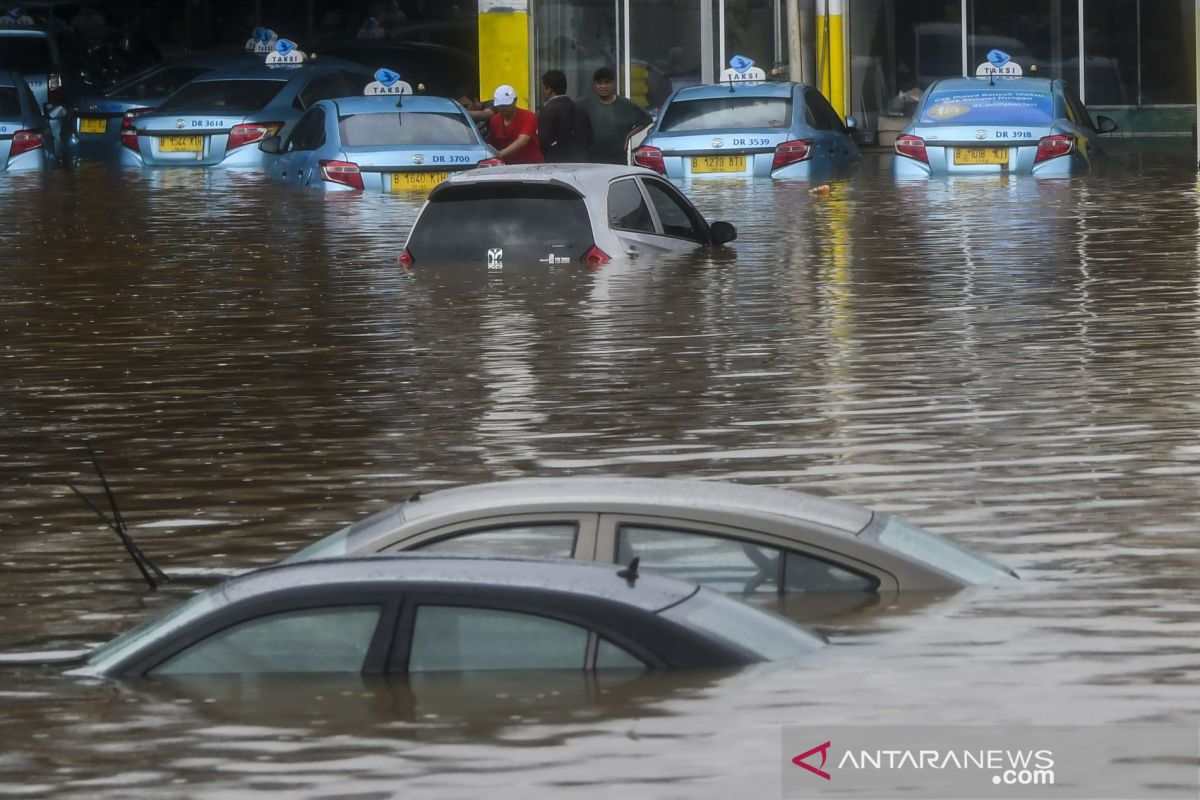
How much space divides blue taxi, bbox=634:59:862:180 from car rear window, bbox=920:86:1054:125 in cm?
141

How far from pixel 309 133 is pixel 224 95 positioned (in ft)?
18.3

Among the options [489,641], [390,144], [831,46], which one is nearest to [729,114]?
[390,144]

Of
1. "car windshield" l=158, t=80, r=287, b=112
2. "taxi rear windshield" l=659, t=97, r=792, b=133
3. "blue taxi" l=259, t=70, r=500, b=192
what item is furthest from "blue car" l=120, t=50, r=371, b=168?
"taxi rear windshield" l=659, t=97, r=792, b=133

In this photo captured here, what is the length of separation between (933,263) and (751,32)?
60.9ft

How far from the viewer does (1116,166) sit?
28125 millimetres

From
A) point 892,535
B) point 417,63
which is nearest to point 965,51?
Result: point 417,63

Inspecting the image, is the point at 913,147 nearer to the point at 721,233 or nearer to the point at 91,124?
the point at 721,233

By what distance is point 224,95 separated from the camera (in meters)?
30.2

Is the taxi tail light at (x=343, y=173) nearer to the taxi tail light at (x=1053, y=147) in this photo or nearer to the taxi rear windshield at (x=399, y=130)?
the taxi rear windshield at (x=399, y=130)

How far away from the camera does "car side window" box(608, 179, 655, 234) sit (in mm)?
16548

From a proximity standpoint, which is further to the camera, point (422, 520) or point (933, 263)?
point (933, 263)

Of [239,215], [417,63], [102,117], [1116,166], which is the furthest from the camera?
[417,63]

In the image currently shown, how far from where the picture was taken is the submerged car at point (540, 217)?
16188 mm

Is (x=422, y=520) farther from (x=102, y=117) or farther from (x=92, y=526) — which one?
(x=102, y=117)
